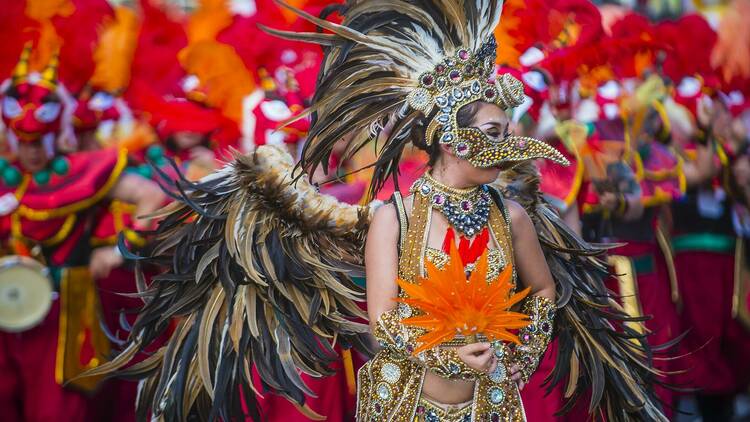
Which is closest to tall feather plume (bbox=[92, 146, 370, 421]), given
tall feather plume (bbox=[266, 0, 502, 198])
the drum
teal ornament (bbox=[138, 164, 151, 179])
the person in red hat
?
tall feather plume (bbox=[266, 0, 502, 198])

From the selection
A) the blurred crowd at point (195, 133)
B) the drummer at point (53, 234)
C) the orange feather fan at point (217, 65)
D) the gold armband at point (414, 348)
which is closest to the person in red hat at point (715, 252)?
the blurred crowd at point (195, 133)

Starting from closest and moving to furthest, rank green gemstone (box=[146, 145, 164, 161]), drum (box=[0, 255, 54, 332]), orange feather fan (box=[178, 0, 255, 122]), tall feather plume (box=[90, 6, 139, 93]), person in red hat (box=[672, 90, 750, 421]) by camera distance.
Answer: drum (box=[0, 255, 54, 332])
orange feather fan (box=[178, 0, 255, 122])
tall feather plume (box=[90, 6, 139, 93])
green gemstone (box=[146, 145, 164, 161])
person in red hat (box=[672, 90, 750, 421])

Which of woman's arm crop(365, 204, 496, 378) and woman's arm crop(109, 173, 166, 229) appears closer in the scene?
woman's arm crop(365, 204, 496, 378)

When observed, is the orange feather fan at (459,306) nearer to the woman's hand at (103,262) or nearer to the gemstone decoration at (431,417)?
the gemstone decoration at (431,417)

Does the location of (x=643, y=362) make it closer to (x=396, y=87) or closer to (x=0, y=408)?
(x=396, y=87)

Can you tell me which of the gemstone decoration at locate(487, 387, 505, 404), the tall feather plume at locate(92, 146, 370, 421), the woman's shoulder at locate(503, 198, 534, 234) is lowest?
the tall feather plume at locate(92, 146, 370, 421)

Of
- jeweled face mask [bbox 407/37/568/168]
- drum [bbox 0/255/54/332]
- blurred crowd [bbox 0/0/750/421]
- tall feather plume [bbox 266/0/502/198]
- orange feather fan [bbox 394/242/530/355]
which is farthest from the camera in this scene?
drum [bbox 0/255/54/332]

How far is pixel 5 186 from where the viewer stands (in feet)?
23.1

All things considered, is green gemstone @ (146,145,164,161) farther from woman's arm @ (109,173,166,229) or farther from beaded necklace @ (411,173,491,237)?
beaded necklace @ (411,173,491,237)

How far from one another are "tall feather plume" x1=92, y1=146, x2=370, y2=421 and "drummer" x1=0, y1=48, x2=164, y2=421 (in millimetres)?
2485

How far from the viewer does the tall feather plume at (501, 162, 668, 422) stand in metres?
4.35

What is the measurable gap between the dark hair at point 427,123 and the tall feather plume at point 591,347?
563mm

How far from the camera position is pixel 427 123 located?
3.98m

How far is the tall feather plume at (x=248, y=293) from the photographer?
168 inches
